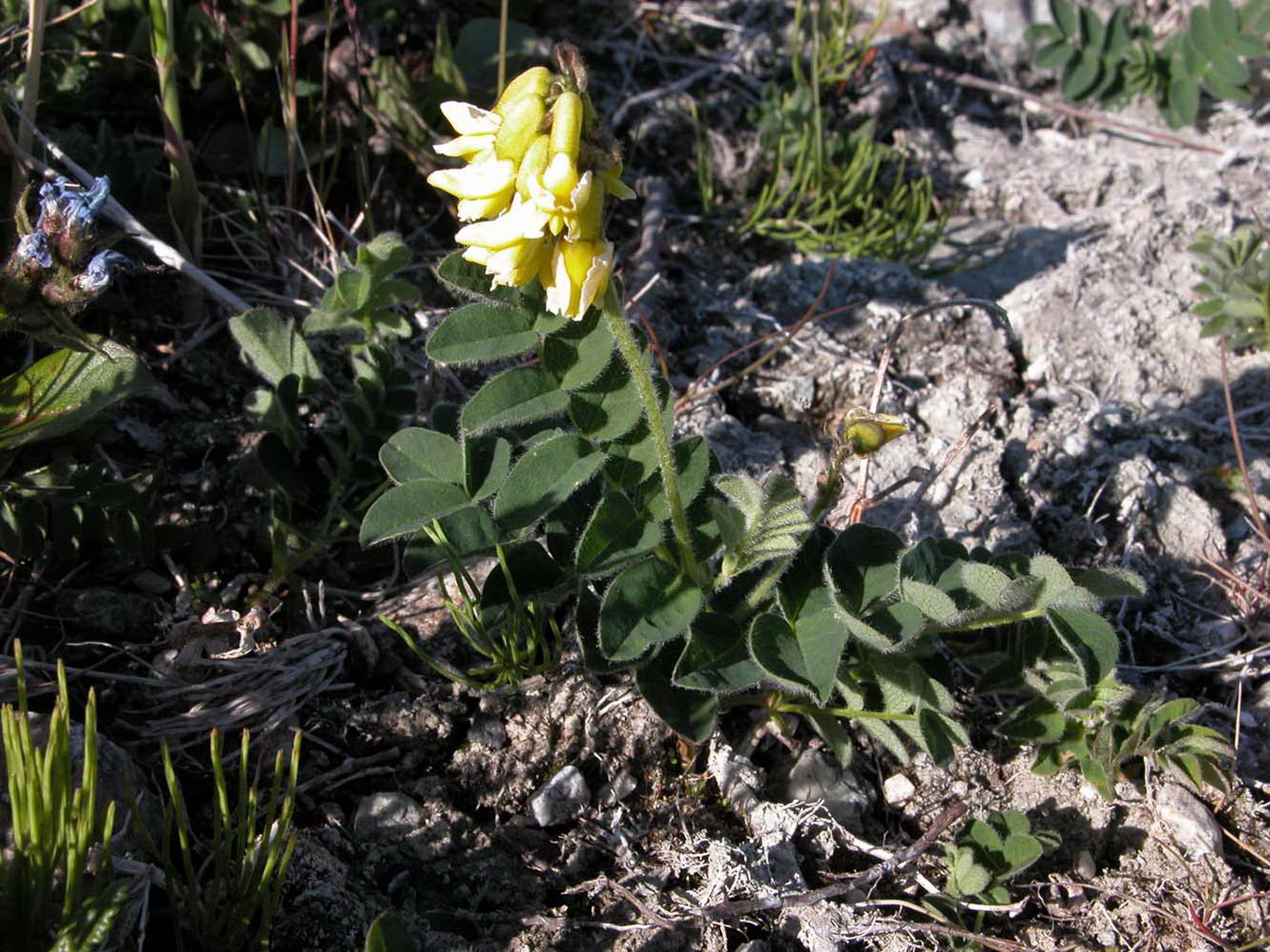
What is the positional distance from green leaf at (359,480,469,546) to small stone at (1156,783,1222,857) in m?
1.54

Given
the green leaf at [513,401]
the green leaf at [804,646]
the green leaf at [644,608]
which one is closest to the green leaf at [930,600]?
the green leaf at [804,646]

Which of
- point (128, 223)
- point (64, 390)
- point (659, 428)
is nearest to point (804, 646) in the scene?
point (659, 428)

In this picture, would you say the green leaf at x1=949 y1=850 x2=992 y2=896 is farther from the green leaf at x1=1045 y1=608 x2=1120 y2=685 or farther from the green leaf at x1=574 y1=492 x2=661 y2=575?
the green leaf at x1=574 y1=492 x2=661 y2=575

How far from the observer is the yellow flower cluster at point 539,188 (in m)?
1.64

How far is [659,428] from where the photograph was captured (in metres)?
1.88

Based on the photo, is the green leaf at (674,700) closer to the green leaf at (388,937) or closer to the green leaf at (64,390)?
Answer: the green leaf at (388,937)

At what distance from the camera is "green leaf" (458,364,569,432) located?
6.64 feet

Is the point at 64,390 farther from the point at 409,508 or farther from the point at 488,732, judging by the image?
the point at 488,732

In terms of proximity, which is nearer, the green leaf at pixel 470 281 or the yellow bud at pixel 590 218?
the yellow bud at pixel 590 218

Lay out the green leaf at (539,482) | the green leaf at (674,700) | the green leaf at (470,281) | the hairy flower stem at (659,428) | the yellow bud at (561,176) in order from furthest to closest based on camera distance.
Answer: the green leaf at (674,700)
the green leaf at (539,482)
the green leaf at (470,281)
the hairy flower stem at (659,428)
the yellow bud at (561,176)

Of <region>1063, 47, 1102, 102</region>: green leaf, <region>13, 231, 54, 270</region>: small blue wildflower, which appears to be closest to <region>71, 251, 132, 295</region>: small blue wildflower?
<region>13, 231, 54, 270</region>: small blue wildflower

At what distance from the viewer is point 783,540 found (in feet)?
6.66

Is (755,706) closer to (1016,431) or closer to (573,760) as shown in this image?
(573,760)

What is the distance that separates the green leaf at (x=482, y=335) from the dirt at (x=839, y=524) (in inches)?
28.8
